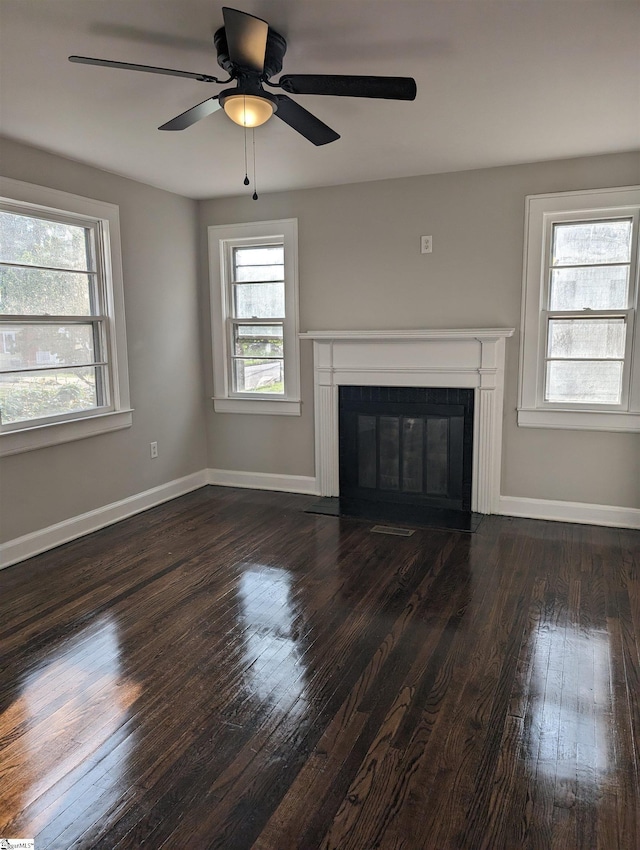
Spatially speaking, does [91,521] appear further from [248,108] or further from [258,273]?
[248,108]

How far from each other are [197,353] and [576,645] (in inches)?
151

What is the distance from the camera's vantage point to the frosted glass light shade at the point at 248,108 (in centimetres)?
226

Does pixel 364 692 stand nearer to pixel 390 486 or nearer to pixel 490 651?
pixel 490 651

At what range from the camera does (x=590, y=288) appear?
404 cm

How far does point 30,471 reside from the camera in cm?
366

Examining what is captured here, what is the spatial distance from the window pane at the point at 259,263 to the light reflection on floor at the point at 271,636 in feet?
8.54

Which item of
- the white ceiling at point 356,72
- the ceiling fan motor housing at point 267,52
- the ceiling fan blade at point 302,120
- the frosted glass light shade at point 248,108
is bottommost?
the frosted glass light shade at point 248,108

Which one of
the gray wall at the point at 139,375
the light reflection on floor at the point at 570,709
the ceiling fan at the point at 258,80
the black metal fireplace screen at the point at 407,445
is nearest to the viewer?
the light reflection on floor at the point at 570,709

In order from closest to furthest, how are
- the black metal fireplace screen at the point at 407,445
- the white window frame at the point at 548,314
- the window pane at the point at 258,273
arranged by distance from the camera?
the white window frame at the point at 548,314, the black metal fireplace screen at the point at 407,445, the window pane at the point at 258,273

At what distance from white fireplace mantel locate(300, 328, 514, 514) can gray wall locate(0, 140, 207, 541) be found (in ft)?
3.95

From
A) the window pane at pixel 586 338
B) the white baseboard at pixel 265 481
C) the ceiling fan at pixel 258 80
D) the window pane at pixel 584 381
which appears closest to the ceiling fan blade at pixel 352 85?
the ceiling fan at pixel 258 80

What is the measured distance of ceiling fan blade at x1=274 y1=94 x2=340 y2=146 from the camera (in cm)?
237

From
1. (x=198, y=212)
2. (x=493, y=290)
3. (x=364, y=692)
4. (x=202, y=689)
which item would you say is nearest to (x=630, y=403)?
(x=493, y=290)

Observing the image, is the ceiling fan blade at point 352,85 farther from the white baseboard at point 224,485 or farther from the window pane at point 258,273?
the white baseboard at point 224,485
